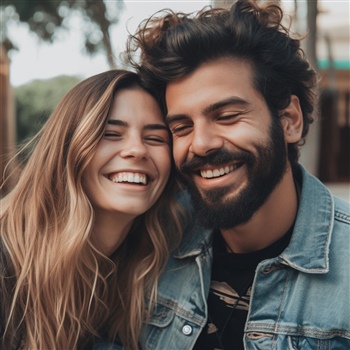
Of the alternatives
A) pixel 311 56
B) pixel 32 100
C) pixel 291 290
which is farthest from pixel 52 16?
pixel 291 290

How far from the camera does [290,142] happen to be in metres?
2.88

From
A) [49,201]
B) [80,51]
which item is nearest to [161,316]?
[49,201]

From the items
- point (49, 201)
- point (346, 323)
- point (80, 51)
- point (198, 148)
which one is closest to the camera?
point (346, 323)

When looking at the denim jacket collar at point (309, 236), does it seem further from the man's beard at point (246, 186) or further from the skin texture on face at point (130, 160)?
the skin texture on face at point (130, 160)

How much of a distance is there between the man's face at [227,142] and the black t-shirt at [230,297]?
0.79ft

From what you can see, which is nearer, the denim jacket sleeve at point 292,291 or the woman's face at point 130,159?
the denim jacket sleeve at point 292,291

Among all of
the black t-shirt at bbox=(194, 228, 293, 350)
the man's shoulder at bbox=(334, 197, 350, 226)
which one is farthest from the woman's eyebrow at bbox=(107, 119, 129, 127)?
the man's shoulder at bbox=(334, 197, 350, 226)

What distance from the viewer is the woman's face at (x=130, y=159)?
8.94 ft

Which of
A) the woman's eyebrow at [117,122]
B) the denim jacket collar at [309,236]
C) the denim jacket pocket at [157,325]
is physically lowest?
the denim jacket pocket at [157,325]

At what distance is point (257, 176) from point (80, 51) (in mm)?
4470

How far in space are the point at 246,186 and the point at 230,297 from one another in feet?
1.78

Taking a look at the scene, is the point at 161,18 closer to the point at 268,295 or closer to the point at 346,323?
the point at 268,295

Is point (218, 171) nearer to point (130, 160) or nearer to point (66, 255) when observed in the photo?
point (130, 160)

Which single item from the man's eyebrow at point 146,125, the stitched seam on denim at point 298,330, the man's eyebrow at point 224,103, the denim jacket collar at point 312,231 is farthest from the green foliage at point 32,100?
the stitched seam on denim at point 298,330
